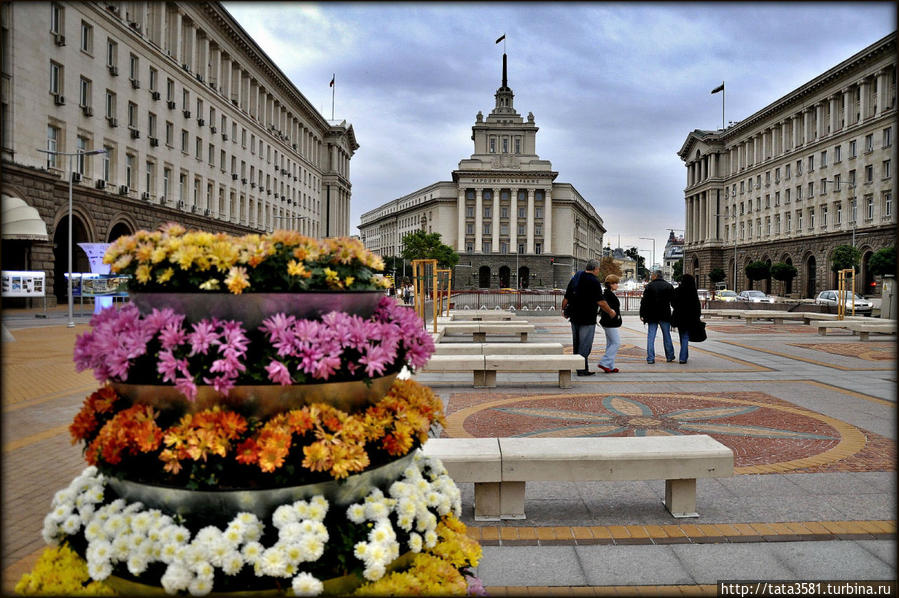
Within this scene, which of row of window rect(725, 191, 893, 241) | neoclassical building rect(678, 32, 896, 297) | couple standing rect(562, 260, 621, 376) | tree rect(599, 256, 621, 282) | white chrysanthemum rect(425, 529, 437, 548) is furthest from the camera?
tree rect(599, 256, 621, 282)

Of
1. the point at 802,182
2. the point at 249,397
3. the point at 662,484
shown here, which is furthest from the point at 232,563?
the point at 802,182

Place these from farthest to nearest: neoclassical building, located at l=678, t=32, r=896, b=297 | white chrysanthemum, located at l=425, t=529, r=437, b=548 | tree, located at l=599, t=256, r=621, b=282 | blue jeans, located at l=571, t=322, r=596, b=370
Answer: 1. tree, located at l=599, t=256, r=621, b=282
2. neoclassical building, located at l=678, t=32, r=896, b=297
3. blue jeans, located at l=571, t=322, r=596, b=370
4. white chrysanthemum, located at l=425, t=529, r=437, b=548

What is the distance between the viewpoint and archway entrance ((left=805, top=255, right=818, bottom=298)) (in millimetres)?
69500

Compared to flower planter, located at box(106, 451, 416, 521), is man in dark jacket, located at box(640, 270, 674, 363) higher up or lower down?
higher up

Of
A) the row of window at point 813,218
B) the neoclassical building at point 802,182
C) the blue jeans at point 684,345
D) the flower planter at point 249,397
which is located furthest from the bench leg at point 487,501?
the row of window at point 813,218

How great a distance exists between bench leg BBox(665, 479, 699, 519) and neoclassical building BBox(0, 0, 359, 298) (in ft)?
48.0

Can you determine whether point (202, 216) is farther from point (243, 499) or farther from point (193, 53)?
point (243, 499)

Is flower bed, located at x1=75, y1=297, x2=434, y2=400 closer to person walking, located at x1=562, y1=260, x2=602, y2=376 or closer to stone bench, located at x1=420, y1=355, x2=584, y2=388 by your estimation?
stone bench, located at x1=420, y1=355, x2=584, y2=388

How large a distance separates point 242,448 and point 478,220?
11074cm

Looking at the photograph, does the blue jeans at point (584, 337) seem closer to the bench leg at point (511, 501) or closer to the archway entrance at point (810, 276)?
the bench leg at point (511, 501)

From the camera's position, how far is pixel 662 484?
575 cm

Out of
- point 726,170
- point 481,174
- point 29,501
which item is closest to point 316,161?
point 481,174

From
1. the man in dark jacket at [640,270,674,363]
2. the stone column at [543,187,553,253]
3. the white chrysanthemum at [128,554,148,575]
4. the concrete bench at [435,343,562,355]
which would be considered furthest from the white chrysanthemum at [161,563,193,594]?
the stone column at [543,187,553,253]

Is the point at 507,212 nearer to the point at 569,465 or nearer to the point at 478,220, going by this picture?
the point at 478,220
